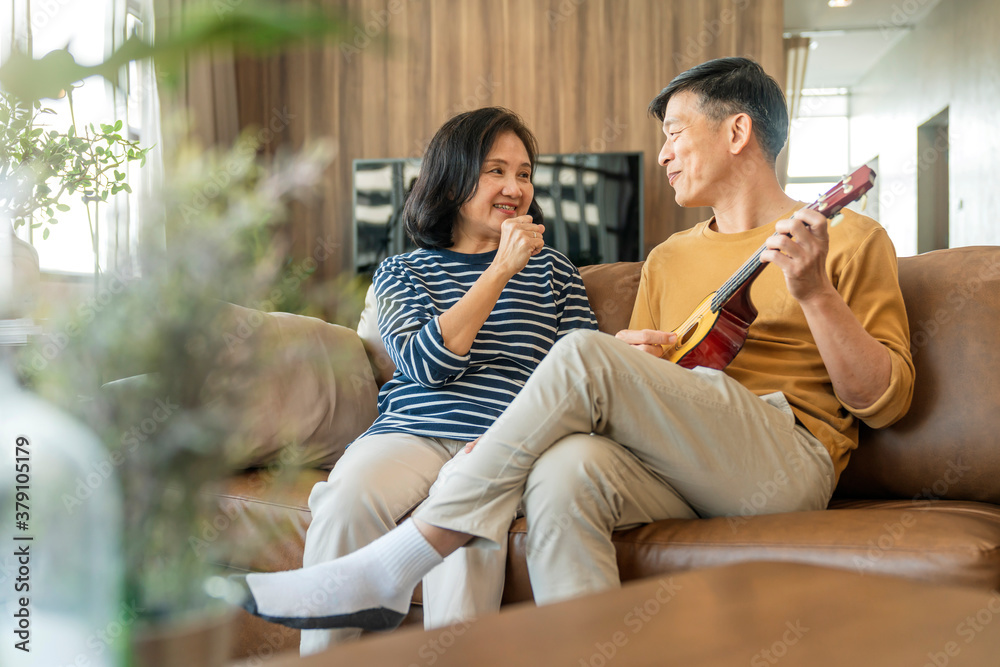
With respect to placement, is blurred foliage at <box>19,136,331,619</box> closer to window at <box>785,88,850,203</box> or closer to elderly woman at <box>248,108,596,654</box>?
elderly woman at <box>248,108,596,654</box>

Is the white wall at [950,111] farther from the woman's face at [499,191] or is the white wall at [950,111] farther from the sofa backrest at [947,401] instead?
the woman's face at [499,191]

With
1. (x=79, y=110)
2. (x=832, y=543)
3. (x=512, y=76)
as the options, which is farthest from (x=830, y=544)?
(x=512, y=76)

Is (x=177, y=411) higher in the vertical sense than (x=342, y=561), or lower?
higher

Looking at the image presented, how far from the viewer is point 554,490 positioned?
117cm

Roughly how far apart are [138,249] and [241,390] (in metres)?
0.08

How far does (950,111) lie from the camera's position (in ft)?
20.2

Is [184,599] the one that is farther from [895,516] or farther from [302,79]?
[302,79]

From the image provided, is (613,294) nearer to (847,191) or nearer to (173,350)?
(847,191)

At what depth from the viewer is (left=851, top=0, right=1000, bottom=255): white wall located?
5.44 m

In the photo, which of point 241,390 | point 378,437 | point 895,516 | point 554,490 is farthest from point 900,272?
point 241,390

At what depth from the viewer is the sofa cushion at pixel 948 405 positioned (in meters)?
1.41

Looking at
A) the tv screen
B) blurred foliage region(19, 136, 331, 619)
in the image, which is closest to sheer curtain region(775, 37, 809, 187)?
the tv screen

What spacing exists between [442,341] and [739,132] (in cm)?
78

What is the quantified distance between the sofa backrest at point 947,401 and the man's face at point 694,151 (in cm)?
43
